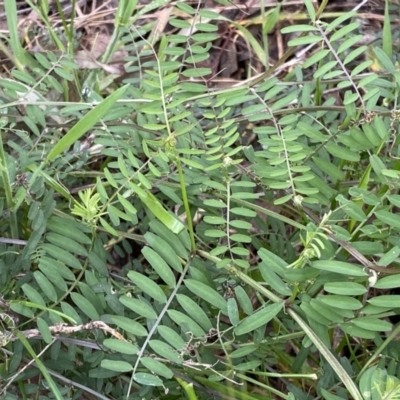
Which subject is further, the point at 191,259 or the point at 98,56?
the point at 98,56

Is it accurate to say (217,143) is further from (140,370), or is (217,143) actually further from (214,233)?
(140,370)

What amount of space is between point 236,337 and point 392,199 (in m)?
0.37

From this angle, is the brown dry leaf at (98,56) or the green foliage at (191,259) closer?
the green foliage at (191,259)

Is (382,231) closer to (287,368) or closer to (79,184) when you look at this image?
(287,368)

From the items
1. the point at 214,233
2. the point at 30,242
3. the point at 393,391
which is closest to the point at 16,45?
the point at 30,242

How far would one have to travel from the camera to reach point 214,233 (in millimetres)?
978

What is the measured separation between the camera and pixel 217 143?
3.61 feet

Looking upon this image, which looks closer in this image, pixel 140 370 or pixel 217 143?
pixel 140 370

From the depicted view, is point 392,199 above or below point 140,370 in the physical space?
above

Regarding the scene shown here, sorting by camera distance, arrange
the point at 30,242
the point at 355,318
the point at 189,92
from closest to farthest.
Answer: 1. the point at 355,318
2. the point at 30,242
3. the point at 189,92

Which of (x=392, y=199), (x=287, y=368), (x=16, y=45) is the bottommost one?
(x=287, y=368)

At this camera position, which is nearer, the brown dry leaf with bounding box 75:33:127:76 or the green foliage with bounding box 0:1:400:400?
the green foliage with bounding box 0:1:400:400

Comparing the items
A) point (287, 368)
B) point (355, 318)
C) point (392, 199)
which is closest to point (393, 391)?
point (355, 318)

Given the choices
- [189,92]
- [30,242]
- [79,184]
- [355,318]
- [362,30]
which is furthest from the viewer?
[362,30]
